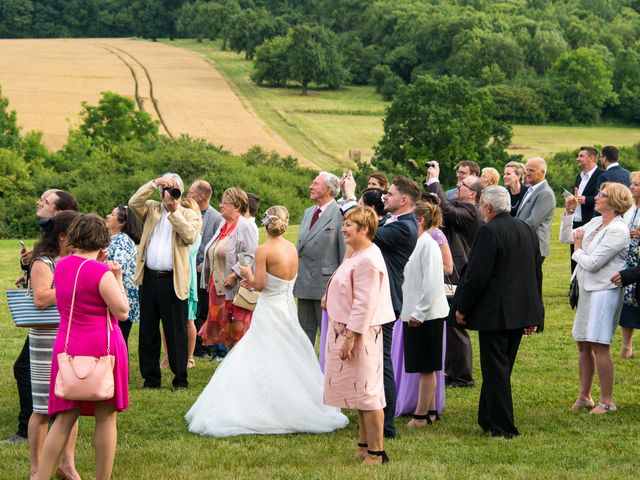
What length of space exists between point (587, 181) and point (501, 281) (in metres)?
6.19

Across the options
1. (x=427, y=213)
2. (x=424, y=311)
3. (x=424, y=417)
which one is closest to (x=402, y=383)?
(x=424, y=417)

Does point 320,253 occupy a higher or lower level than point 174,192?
lower

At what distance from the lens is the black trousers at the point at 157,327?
11.4 m

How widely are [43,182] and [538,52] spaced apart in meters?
73.6

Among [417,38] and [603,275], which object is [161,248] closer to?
[603,275]

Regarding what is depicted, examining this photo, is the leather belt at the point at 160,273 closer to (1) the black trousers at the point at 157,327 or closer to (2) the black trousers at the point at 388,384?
(1) the black trousers at the point at 157,327

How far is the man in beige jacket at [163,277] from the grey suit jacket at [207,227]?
5.80ft

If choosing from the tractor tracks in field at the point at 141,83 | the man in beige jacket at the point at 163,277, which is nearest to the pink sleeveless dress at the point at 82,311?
the man in beige jacket at the point at 163,277

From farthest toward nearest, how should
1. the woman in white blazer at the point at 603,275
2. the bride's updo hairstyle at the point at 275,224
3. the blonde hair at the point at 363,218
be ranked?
1. the bride's updo hairstyle at the point at 275,224
2. the woman in white blazer at the point at 603,275
3. the blonde hair at the point at 363,218

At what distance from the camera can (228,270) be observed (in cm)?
1216

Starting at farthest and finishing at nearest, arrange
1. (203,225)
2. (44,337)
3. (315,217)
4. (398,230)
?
(203,225) → (315,217) → (398,230) → (44,337)

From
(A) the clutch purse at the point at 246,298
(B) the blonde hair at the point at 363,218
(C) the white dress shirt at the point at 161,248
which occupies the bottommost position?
(A) the clutch purse at the point at 246,298

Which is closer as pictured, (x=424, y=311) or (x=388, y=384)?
(x=388, y=384)

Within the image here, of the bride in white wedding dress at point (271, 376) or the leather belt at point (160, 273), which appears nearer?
the bride in white wedding dress at point (271, 376)
